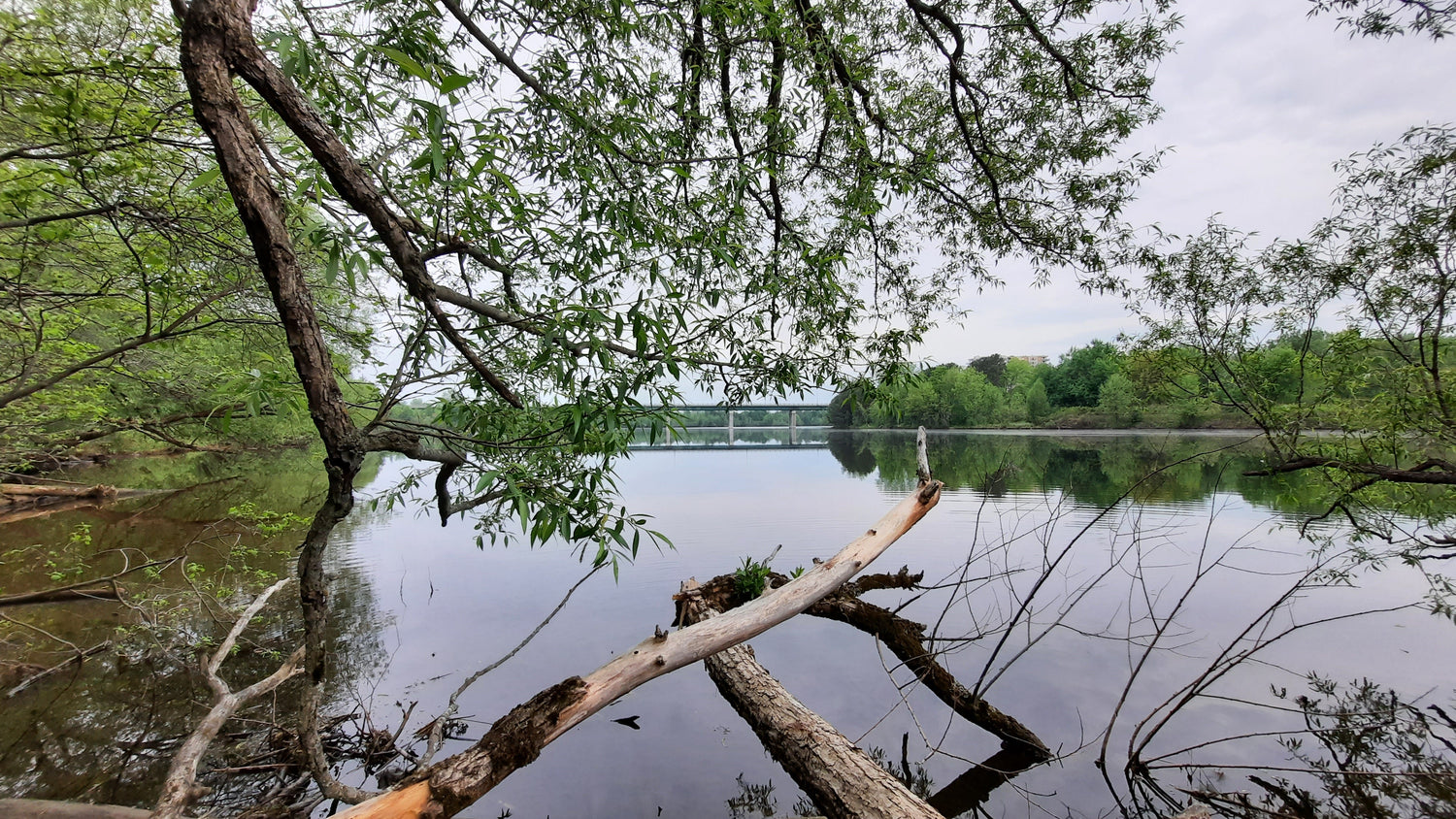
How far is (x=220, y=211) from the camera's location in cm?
303

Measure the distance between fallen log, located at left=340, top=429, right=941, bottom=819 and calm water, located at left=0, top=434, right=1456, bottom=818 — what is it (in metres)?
0.80

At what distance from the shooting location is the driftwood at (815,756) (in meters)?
2.62

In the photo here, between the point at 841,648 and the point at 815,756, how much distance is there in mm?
2499

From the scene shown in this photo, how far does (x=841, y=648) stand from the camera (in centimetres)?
534

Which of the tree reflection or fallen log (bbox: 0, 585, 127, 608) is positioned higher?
fallen log (bbox: 0, 585, 127, 608)

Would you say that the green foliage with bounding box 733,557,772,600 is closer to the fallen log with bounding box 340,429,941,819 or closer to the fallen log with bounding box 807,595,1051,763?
the fallen log with bounding box 807,595,1051,763

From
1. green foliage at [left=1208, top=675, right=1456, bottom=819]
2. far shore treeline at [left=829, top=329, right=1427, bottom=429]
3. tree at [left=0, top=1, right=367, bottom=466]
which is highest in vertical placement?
tree at [left=0, top=1, right=367, bottom=466]

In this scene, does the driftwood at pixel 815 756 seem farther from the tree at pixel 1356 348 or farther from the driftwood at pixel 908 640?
the tree at pixel 1356 348

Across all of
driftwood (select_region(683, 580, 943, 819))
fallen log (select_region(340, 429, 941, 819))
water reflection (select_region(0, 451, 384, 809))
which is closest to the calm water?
water reflection (select_region(0, 451, 384, 809))

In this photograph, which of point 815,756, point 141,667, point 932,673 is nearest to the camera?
point 815,756

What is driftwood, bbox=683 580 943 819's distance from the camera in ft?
8.58

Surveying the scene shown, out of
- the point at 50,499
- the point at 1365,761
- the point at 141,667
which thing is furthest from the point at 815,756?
the point at 50,499

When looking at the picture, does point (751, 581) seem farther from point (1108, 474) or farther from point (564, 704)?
point (1108, 474)

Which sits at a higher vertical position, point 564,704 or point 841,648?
point 564,704
